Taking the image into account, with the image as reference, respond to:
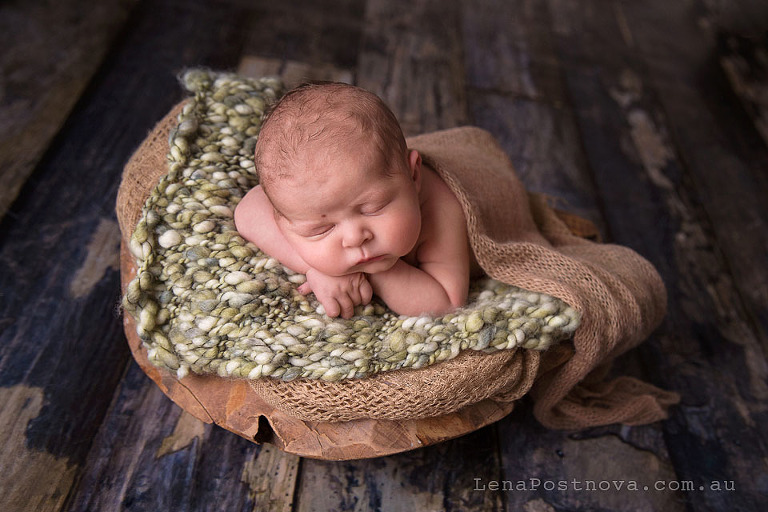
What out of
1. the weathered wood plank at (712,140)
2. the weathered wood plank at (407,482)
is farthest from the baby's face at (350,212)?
the weathered wood plank at (712,140)

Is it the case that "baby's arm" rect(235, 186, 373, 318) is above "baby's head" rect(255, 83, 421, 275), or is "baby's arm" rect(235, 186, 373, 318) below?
below

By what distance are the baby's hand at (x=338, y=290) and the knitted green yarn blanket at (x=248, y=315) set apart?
0.07ft

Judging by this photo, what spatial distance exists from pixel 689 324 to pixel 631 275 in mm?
428

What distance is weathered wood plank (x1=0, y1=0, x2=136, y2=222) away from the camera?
1537 millimetres

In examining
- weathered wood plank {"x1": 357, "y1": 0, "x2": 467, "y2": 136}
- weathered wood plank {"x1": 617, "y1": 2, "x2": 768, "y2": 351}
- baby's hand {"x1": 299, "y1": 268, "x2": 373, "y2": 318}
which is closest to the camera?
baby's hand {"x1": 299, "y1": 268, "x2": 373, "y2": 318}

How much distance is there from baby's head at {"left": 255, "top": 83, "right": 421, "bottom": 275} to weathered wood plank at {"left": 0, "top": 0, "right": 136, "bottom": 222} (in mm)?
836

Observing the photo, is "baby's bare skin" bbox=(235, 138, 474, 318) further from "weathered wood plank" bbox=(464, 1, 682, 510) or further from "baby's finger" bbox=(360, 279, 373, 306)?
"weathered wood plank" bbox=(464, 1, 682, 510)

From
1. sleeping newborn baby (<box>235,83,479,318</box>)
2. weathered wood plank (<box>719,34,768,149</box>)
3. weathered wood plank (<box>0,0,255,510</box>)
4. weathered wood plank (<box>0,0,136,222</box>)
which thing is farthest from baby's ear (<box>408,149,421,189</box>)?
weathered wood plank (<box>719,34,768,149</box>)

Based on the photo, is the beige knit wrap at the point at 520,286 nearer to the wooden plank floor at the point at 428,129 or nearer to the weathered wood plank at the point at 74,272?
the wooden plank floor at the point at 428,129

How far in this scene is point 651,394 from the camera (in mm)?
1323

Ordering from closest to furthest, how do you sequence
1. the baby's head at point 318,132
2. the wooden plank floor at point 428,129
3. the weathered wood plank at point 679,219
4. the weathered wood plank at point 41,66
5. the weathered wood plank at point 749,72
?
the baby's head at point 318,132, the wooden plank floor at point 428,129, the weathered wood plank at point 679,219, the weathered wood plank at point 41,66, the weathered wood plank at point 749,72

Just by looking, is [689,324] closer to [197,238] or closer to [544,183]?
[544,183]

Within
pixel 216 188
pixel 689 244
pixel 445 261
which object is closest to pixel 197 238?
pixel 216 188

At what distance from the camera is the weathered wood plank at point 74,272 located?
1130 millimetres
